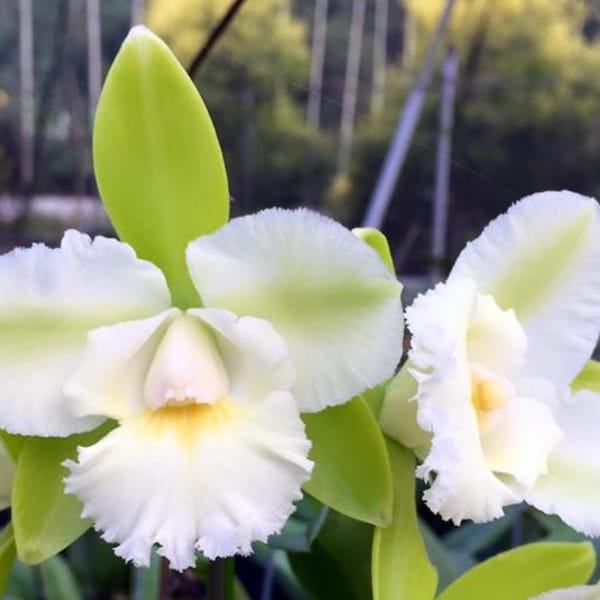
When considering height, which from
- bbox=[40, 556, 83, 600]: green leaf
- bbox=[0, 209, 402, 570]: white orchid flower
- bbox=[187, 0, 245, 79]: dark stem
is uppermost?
bbox=[187, 0, 245, 79]: dark stem

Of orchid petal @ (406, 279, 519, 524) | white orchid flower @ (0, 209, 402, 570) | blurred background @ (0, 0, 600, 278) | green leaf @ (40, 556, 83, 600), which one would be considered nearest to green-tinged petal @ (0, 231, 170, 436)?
white orchid flower @ (0, 209, 402, 570)

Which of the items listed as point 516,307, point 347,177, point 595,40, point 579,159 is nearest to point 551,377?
point 516,307

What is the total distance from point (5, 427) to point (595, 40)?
20.7 ft

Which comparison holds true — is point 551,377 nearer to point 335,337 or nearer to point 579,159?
point 335,337

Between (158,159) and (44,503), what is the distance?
16cm

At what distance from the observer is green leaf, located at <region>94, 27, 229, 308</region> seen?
384 millimetres

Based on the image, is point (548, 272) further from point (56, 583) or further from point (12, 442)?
point (56, 583)

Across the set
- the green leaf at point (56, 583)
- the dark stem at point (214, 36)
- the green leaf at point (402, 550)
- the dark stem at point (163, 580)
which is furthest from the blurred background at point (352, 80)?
the green leaf at point (402, 550)

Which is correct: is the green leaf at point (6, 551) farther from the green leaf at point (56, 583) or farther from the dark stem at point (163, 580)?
the green leaf at point (56, 583)

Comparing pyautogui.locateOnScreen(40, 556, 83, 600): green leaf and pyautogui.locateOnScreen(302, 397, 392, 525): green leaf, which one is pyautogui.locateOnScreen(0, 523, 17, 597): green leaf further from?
pyautogui.locateOnScreen(40, 556, 83, 600): green leaf

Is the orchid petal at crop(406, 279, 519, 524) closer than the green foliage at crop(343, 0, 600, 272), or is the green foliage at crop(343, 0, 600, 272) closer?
the orchid petal at crop(406, 279, 519, 524)

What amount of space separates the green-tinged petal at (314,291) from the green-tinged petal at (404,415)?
0.05m

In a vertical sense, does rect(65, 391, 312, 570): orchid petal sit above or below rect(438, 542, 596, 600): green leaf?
above

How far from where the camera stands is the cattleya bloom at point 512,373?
354 mm
